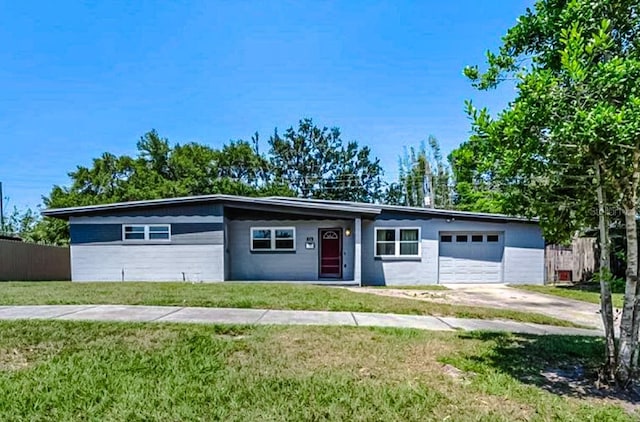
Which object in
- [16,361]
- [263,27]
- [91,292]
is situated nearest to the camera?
[16,361]

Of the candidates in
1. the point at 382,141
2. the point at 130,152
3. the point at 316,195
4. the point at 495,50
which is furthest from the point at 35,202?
the point at 495,50

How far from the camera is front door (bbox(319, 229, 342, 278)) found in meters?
15.8

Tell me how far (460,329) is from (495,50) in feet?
13.2

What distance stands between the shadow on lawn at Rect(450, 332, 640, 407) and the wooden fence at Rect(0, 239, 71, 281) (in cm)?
1815

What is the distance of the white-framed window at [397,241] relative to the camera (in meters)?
15.6

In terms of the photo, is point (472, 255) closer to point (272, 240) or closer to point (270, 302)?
point (272, 240)

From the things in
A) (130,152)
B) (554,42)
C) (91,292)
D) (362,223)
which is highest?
(130,152)

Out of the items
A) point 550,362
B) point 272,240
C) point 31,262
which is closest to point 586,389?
point 550,362

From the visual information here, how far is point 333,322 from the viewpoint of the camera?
626 cm

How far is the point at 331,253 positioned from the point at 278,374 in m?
12.1

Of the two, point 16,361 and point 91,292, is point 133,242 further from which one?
point 16,361

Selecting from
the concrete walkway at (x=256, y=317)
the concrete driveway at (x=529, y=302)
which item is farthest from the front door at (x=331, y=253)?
the concrete walkway at (x=256, y=317)

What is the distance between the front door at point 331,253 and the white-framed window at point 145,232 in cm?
589

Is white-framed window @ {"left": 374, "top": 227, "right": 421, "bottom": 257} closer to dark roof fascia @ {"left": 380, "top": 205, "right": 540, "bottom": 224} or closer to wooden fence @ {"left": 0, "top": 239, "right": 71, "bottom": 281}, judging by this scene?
dark roof fascia @ {"left": 380, "top": 205, "right": 540, "bottom": 224}
